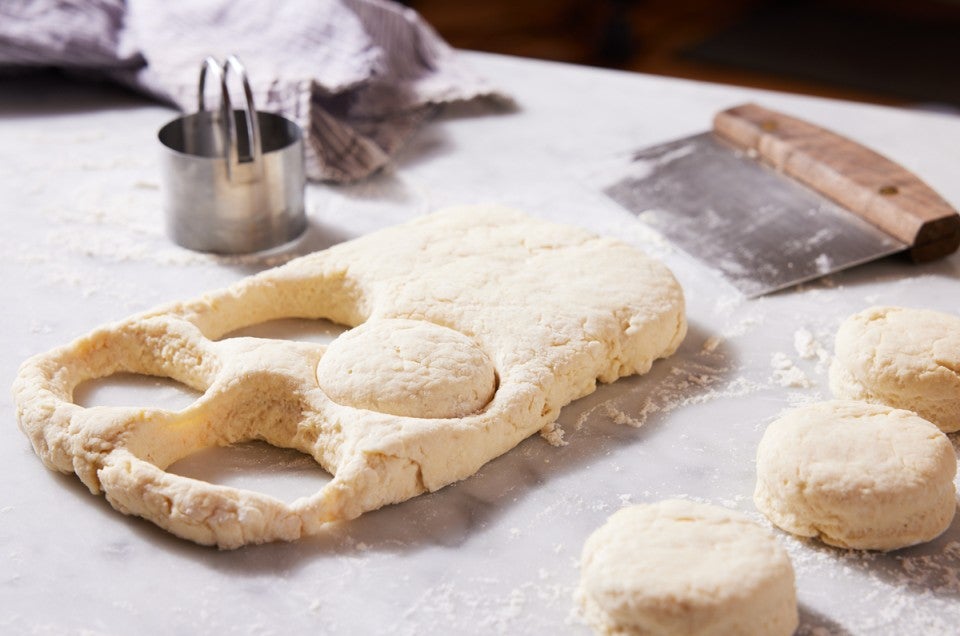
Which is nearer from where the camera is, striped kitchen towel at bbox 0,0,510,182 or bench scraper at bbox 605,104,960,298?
bench scraper at bbox 605,104,960,298

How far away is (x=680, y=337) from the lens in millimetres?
1525

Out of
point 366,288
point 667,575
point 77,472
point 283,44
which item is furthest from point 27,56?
point 667,575

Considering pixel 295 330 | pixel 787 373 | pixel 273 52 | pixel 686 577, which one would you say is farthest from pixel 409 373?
pixel 273 52

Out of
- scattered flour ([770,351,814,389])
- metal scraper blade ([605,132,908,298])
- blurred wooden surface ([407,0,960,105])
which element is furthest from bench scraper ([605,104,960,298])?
blurred wooden surface ([407,0,960,105])

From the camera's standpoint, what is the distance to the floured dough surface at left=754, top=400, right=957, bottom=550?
3.71 ft

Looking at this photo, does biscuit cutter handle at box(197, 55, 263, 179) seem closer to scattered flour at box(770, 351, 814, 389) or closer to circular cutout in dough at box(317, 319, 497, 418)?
circular cutout in dough at box(317, 319, 497, 418)

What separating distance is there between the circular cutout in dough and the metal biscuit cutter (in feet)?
1.56

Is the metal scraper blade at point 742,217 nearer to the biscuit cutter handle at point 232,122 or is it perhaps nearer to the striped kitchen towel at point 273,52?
the striped kitchen towel at point 273,52

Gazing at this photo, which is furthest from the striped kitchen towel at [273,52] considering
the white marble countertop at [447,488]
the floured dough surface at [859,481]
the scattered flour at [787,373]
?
the floured dough surface at [859,481]

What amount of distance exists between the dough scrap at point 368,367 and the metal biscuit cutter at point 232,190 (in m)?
0.22

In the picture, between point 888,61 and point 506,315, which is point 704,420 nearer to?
point 506,315

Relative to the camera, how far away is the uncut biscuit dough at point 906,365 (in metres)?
1.34

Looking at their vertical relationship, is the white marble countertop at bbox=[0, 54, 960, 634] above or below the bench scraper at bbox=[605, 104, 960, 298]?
below

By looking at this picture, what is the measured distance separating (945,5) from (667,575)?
16.2 ft
